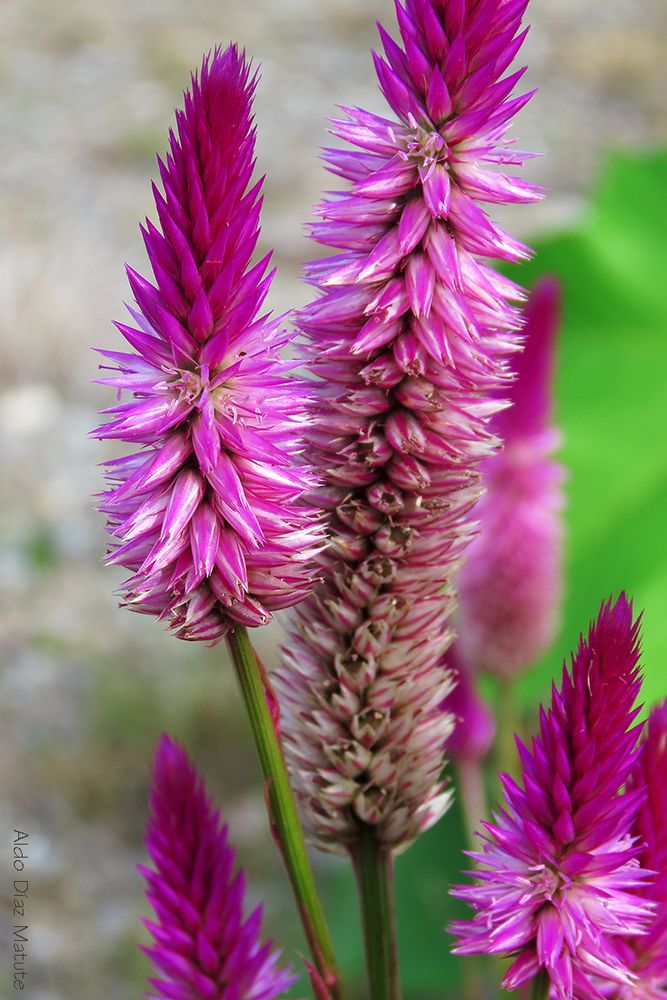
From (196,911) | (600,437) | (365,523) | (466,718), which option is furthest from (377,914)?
(600,437)

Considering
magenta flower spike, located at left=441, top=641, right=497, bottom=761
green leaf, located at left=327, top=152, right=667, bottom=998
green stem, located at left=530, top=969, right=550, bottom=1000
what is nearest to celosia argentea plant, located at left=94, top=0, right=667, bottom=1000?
green stem, located at left=530, top=969, right=550, bottom=1000

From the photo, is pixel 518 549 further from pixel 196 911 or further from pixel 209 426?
pixel 209 426

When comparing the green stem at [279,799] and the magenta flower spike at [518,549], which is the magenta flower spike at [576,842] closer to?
the green stem at [279,799]

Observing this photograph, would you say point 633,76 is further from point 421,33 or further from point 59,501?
point 421,33

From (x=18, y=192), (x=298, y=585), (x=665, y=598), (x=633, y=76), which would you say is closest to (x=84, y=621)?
(x=665, y=598)

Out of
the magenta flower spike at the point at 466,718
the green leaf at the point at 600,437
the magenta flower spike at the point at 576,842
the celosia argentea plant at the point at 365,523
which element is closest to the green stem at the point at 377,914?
the celosia argentea plant at the point at 365,523
